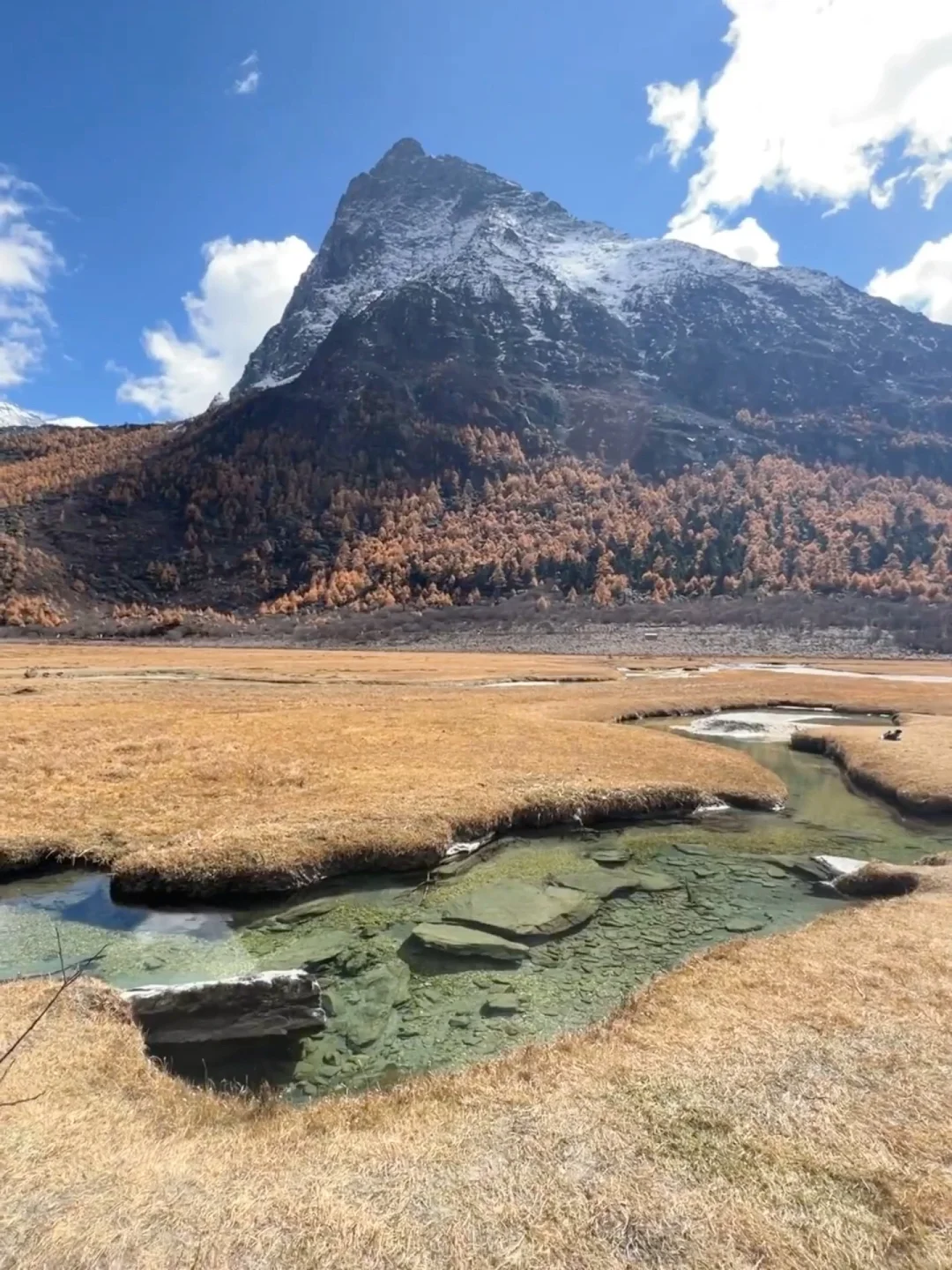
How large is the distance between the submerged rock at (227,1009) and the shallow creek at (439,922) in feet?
0.86

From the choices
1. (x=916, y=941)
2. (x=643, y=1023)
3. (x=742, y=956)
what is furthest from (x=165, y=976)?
(x=916, y=941)

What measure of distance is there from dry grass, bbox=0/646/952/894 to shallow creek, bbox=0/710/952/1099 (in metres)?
1.43

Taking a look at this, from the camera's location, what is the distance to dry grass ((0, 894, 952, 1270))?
23.5 feet

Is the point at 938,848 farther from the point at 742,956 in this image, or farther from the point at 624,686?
the point at 624,686

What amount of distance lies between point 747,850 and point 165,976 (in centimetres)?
1909

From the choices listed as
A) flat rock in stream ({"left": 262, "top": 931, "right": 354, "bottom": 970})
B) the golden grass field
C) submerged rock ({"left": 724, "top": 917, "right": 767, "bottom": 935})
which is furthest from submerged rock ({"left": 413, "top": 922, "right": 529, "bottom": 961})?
submerged rock ({"left": 724, "top": 917, "right": 767, "bottom": 935})

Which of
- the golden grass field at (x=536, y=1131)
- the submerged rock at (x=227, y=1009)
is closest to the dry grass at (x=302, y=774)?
the golden grass field at (x=536, y=1131)

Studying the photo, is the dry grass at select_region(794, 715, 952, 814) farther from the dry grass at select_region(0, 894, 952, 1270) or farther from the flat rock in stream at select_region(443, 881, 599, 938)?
the dry grass at select_region(0, 894, 952, 1270)

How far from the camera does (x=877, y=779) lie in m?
33.9

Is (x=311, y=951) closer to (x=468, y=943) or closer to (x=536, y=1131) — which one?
(x=468, y=943)

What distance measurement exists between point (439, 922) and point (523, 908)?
2.37 m

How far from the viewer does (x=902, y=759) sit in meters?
36.1

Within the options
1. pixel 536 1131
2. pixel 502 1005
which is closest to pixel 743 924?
pixel 502 1005

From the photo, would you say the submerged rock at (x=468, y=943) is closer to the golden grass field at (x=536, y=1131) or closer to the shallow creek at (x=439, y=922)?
the shallow creek at (x=439, y=922)
